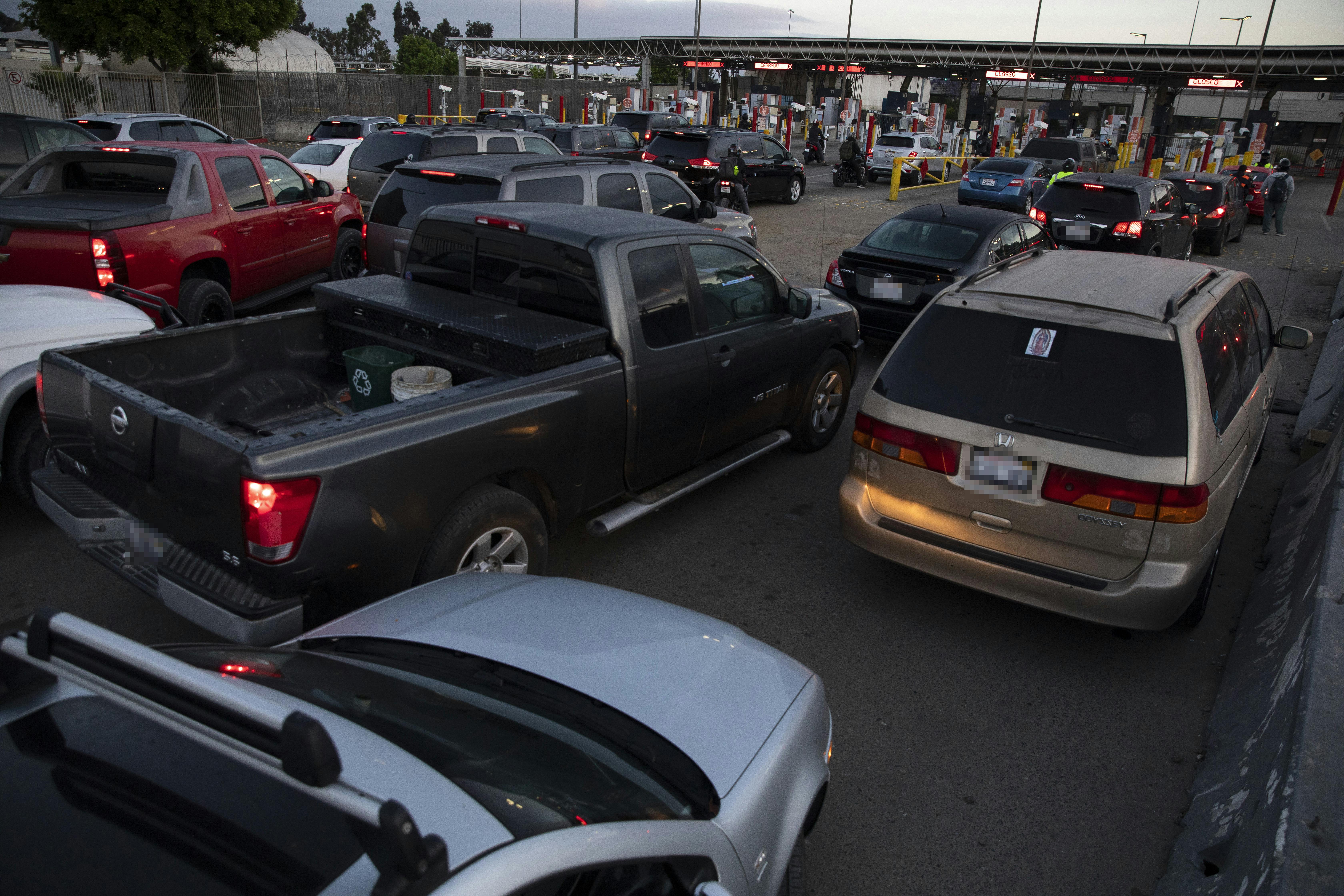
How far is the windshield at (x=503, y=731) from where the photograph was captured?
1811 millimetres

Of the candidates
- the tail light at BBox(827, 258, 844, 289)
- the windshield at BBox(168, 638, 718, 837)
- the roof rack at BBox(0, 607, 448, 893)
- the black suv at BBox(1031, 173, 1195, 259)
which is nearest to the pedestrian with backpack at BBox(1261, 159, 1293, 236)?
the black suv at BBox(1031, 173, 1195, 259)

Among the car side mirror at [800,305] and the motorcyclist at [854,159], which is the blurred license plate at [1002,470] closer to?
the car side mirror at [800,305]

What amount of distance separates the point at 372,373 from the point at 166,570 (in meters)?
1.50

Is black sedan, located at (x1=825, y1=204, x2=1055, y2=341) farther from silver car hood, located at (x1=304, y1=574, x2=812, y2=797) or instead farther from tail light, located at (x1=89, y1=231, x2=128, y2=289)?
tail light, located at (x1=89, y1=231, x2=128, y2=289)

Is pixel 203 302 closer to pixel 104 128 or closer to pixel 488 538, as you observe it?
pixel 488 538

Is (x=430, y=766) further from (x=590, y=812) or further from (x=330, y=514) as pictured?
(x=330, y=514)

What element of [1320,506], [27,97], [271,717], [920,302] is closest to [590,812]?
[271,717]

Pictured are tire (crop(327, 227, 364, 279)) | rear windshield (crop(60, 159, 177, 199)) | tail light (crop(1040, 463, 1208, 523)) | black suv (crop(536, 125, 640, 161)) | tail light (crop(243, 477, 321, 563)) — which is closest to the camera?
tail light (crop(243, 477, 321, 563))

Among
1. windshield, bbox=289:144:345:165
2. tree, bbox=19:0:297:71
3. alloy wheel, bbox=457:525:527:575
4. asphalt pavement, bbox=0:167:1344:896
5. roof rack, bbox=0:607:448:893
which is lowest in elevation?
asphalt pavement, bbox=0:167:1344:896

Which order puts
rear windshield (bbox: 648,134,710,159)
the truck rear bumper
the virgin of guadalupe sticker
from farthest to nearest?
1. rear windshield (bbox: 648,134,710,159)
2. the virgin of guadalupe sticker
3. the truck rear bumper

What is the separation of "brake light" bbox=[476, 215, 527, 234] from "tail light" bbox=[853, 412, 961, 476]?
7.00 ft

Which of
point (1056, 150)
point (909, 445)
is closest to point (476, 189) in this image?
point (909, 445)

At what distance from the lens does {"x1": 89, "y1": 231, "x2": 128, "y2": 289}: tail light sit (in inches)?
259

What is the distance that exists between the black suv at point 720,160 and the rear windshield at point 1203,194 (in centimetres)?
861
